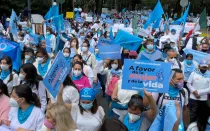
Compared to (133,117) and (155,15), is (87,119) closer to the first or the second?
(133,117)

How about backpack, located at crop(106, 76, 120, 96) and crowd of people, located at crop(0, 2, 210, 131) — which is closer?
crowd of people, located at crop(0, 2, 210, 131)

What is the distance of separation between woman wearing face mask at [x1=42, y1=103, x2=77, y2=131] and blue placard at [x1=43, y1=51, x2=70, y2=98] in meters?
0.90

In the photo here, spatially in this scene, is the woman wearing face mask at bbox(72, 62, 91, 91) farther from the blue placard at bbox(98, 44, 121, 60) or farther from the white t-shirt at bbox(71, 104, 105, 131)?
the white t-shirt at bbox(71, 104, 105, 131)

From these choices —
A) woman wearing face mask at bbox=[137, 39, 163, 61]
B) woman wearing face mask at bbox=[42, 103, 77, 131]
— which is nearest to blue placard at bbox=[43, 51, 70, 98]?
woman wearing face mask at bbox=[42, 103, 77, 131]

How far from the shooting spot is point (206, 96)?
19.1 feet

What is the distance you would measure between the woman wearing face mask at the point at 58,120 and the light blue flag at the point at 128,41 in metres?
4.32

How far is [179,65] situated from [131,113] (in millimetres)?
3465

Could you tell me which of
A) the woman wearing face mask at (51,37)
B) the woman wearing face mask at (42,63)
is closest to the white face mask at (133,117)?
the woman wearing face mask at (42,63)

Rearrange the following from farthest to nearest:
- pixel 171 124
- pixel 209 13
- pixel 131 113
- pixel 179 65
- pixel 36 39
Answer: pixel 209 13
pixel 36 39
pixel 179 65
pixel 131 113
pixel 171 124

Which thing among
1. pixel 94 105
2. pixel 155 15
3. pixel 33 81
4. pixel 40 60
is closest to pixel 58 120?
pixel 94 105

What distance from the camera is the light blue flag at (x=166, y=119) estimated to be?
10.4ft

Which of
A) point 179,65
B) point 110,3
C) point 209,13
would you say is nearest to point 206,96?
point 179,65

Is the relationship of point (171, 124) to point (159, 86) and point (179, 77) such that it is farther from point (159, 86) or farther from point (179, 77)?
point (179, 77)

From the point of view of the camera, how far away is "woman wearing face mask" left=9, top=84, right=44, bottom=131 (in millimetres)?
3760
